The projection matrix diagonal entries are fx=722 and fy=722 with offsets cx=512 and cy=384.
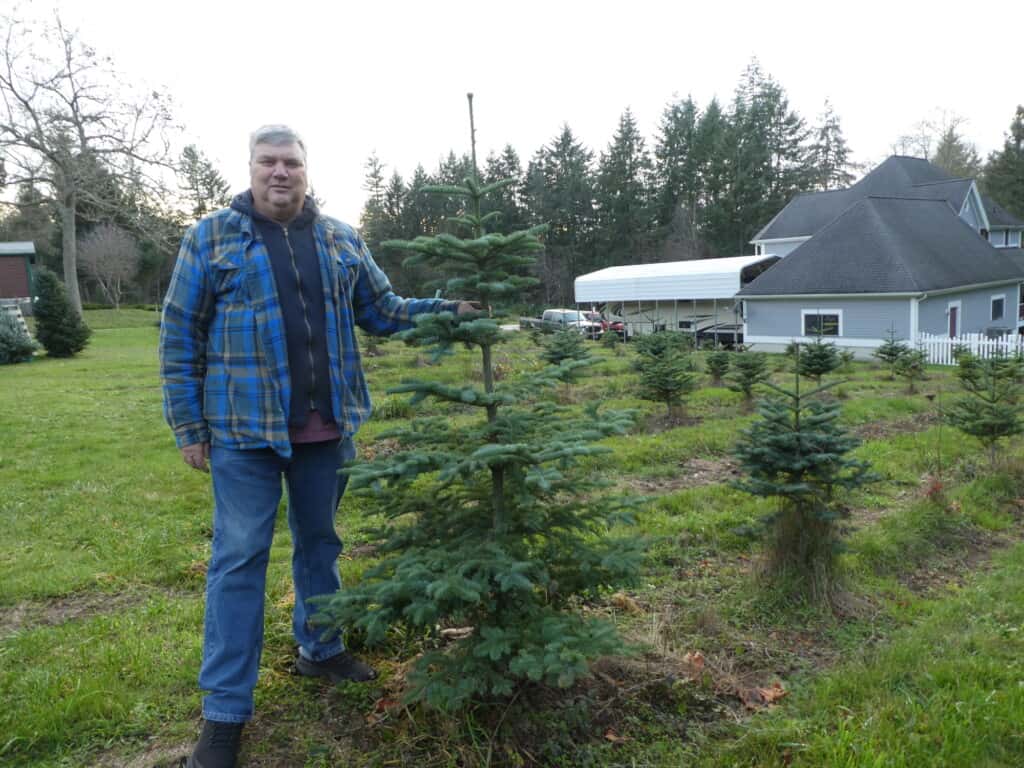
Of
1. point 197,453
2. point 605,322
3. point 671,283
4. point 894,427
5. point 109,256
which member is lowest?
point 894,427

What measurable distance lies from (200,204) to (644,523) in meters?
53.2

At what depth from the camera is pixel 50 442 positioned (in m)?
8.44

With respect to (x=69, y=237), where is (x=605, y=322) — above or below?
below

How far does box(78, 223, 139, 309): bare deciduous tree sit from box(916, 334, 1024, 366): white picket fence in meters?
41.8

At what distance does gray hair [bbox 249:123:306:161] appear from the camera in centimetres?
257

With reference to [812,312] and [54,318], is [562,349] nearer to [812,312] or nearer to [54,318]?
[812,312]

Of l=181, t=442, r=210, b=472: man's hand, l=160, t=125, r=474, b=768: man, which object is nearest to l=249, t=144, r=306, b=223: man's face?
l=160, t=125, r=474, b=768: man

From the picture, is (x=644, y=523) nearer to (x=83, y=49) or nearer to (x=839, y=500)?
(x=839, y=500)

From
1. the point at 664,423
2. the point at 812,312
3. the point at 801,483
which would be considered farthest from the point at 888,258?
the point at 801,483

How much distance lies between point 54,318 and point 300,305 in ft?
68.9

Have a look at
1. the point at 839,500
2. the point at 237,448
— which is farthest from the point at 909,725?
the point at 839,500

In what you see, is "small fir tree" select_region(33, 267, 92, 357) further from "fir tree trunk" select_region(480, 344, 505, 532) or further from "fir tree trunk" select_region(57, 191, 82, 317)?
"fir tree trunk" select_region(480, 344, 505, 532)

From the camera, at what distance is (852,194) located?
35531 mm

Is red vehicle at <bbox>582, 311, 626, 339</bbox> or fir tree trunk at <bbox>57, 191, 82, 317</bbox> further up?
fir tree trunk at <bbox>57, 191, 82, 317</bbox>
